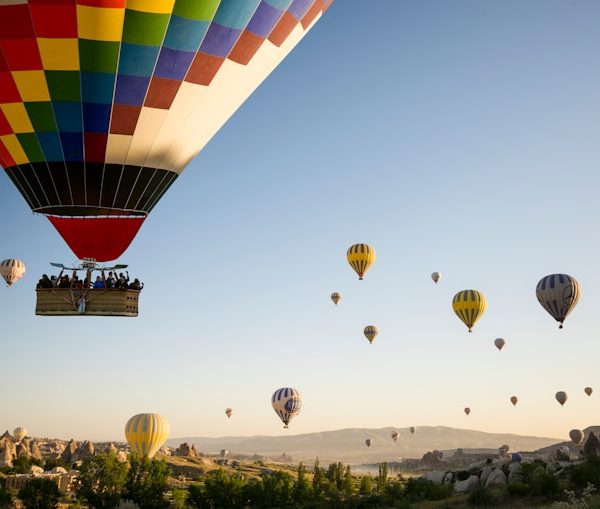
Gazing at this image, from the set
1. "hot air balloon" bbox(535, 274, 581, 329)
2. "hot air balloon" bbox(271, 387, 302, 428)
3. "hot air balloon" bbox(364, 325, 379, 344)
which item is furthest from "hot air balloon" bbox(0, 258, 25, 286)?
"hot air balloon" bbox(535, 274, 581, 329)

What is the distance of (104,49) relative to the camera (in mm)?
20562

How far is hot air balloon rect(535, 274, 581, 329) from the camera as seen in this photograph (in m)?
51.3

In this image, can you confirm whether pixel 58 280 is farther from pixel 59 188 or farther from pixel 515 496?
pixel 515 496

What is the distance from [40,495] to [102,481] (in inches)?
237

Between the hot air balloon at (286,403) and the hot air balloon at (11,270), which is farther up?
the hot air balloon at (11,270)

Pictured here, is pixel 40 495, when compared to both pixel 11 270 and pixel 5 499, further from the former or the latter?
pixel 11 270

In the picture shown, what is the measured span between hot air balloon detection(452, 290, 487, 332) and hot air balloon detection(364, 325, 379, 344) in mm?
20718

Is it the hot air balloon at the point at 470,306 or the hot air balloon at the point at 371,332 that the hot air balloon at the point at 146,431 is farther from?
the hot air balloon at the point at 470,306

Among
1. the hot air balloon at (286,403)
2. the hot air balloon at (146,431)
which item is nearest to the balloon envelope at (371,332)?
the hot air balloon at (286,403)

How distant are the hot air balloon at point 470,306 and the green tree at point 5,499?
138ft

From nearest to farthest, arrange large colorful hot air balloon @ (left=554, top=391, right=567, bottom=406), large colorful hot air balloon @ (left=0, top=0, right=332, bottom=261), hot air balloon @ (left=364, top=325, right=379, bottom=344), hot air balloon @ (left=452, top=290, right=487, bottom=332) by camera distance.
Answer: large colorful hot air balloon @ (left=0, top=0, right=332, bottom=261)
hot air balloon @ (left=452, top=290, right=487, bottom=332)
hot air balloon @ (left=364, top=325, right=379, bottom=344)
large colorful hot air balloon @ (left=554, top=391, right=567, bottom=406)

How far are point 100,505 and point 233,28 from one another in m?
43.3

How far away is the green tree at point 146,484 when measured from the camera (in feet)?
180

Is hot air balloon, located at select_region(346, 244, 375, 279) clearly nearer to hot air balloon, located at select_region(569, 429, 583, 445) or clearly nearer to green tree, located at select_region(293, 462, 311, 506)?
green tree, located at select_region(293, 462, 311, 506)
